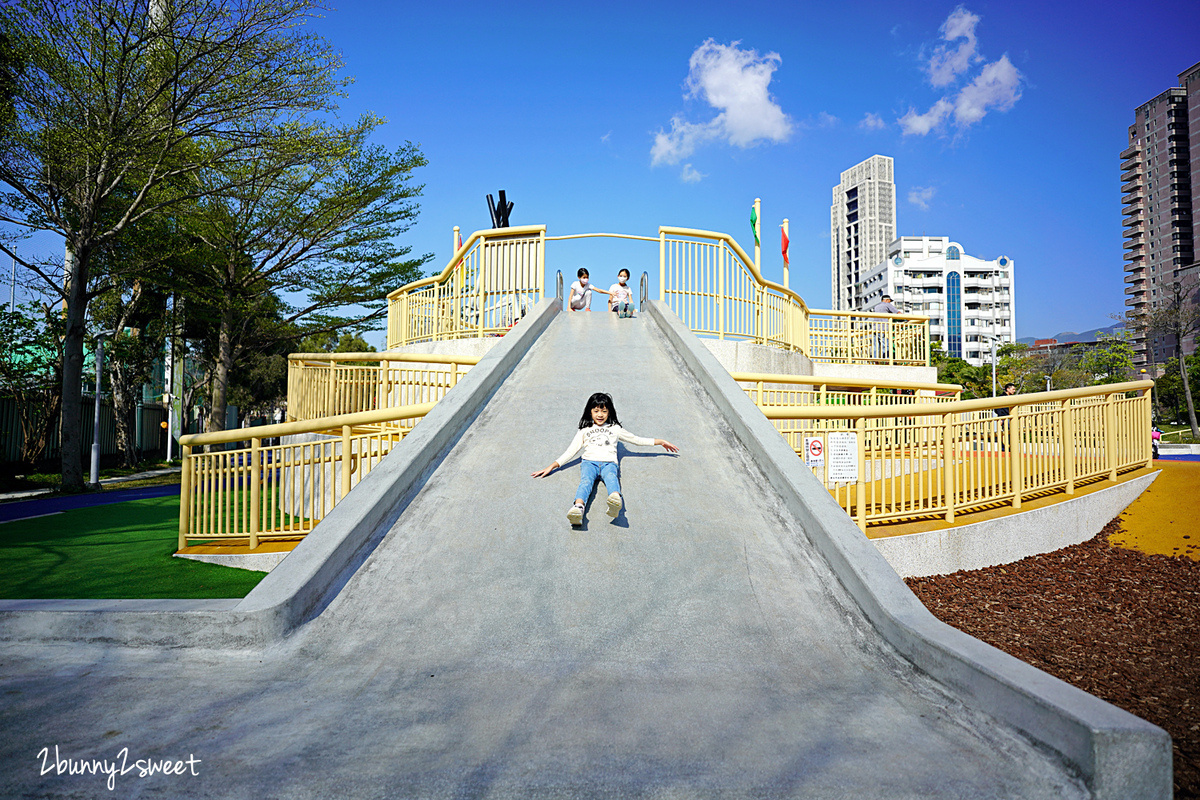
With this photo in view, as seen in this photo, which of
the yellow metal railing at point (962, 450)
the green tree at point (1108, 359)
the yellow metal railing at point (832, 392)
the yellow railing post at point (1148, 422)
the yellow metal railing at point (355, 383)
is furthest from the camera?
the green tree at point (1108, 359)

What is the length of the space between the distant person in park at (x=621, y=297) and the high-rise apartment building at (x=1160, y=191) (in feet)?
386

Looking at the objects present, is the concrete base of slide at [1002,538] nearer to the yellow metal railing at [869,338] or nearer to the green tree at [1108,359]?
the yellow metal railing at [869,338]

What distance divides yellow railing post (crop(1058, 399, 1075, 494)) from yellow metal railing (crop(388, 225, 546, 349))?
9990 millimetres

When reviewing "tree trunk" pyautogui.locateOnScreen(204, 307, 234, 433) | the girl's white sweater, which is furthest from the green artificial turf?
"tree trunk" pyautogui.locateOnScreen(204, 307, 234, 433)

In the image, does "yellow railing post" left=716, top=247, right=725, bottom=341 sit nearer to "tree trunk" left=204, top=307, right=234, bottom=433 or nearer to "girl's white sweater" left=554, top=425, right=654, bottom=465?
"girl's white sweater" left=554, top=425, right=654, bottom=465

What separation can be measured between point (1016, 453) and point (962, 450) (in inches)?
32.6

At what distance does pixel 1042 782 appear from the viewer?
288 centimetres

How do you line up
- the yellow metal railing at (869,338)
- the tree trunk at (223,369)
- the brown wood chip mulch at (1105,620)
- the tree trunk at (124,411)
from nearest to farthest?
the brown wood chip mulch at (1105,620)
the yellow metal railing at (869,338)
the tree trunk at (223,369)
the tree trunk at (124,411)

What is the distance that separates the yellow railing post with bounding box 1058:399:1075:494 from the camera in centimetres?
810

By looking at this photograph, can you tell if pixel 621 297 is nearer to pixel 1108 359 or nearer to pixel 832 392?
pixel 832 392

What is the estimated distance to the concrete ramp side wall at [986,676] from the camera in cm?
279

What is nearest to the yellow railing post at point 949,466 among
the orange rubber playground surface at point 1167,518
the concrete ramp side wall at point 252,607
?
the orange rubber playground surface at point 1167,518

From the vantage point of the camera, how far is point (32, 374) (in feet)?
81.4

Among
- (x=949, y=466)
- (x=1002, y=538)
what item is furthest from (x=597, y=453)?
(x=1002, y=538)
